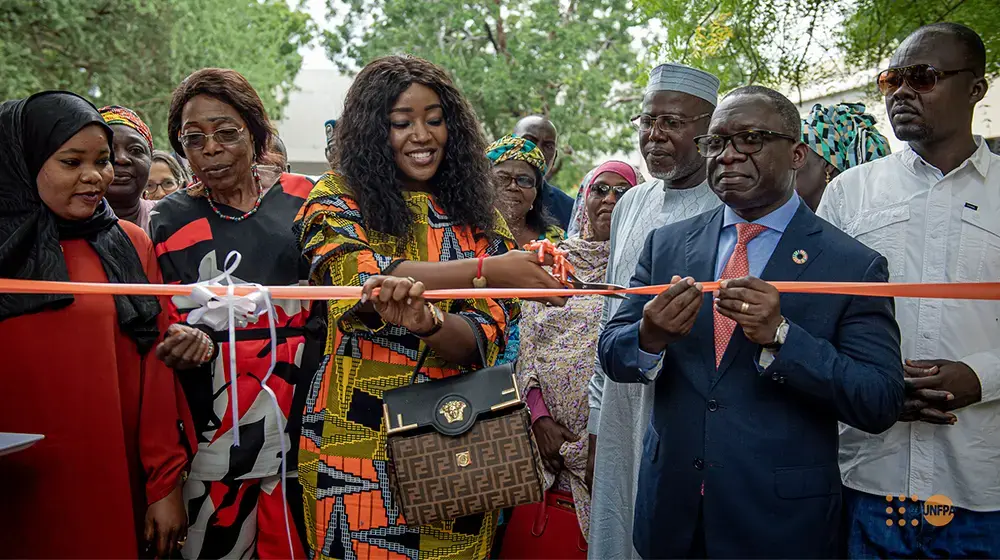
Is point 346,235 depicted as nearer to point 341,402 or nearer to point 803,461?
point 341,402

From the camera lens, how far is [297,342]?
4.04 metres

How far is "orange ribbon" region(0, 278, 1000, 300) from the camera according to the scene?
3074mm

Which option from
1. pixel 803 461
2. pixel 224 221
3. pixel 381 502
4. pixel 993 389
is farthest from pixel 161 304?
pixel 993 389

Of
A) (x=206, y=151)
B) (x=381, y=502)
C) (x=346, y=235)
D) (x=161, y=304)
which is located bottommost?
(x=381, y=502)

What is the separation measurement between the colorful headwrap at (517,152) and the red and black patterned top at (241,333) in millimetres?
2201

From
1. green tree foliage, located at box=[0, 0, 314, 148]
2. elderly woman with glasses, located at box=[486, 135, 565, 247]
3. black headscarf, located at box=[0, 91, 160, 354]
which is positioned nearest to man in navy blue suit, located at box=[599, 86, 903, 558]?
black headscarf, located at box=[0, 91, 160, 354]

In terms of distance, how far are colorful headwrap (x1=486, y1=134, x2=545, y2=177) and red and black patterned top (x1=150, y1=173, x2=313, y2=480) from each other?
7.22 feet

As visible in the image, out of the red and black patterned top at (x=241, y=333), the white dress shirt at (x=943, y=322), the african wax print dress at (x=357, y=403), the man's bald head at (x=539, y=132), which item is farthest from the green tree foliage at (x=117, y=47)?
the white dress shirt at (x=943, y=322)

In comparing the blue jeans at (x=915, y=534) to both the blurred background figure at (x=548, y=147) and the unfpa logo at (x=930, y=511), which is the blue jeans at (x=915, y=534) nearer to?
the unfpa logo at (x=930, y=511)

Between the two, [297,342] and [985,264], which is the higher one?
[985,264]

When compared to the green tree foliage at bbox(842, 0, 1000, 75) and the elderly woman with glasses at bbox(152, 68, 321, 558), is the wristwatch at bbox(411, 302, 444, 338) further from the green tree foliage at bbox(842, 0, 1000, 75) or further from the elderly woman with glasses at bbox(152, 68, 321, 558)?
the green tree foliage at bbox(842, 0, 1000, 75)

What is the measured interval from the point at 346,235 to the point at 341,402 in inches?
24.4

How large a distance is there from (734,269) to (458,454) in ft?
4.01

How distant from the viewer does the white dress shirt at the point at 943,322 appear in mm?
3389
